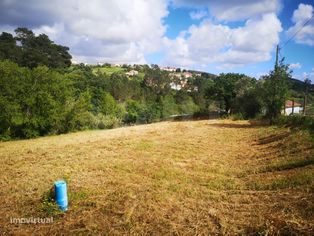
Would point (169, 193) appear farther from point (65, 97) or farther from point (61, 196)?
point (65, 97)

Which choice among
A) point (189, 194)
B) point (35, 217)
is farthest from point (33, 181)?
point (189, 194)

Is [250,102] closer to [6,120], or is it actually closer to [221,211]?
[6,120]

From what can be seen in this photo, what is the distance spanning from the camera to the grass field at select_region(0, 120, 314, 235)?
5.38 m

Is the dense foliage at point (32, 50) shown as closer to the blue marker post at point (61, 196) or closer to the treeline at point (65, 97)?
the treeline at point (65, 97)

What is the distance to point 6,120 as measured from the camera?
25297mm

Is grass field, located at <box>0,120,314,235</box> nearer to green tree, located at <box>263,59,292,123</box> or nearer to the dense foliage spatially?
green tree, located at <box>263,59,292,123</box>

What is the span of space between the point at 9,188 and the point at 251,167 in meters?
8.16

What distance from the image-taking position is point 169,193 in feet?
23.3

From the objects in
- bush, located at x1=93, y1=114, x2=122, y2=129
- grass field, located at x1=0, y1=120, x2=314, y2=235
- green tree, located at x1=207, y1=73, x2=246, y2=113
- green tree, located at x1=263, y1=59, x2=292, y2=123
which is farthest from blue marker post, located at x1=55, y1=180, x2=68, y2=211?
green tree, located at x1=207, y1=73, x2=246, y2=113

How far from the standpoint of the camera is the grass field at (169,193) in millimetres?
5383

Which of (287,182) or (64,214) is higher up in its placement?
(287,182)

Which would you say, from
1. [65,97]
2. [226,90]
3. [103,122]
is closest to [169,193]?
[65,97]

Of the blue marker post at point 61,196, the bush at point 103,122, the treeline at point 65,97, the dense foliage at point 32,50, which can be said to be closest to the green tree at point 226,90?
the treeline at point 65,97

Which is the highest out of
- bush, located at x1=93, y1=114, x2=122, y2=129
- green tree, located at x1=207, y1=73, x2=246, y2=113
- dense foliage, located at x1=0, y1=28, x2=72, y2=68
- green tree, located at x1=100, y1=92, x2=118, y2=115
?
dense foliage, located at x1=0, y1=28, x2=72, y2=68
